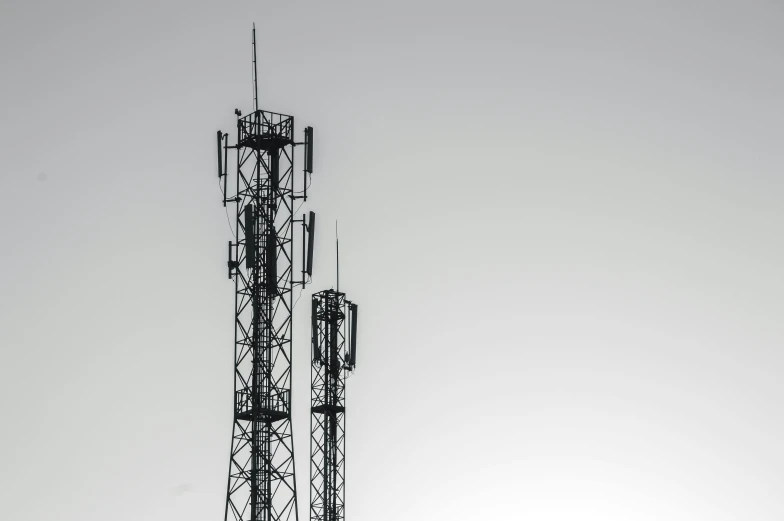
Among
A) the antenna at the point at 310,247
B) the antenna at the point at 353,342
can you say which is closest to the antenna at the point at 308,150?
the antenna at the point at 310,247

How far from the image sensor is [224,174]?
214 ft

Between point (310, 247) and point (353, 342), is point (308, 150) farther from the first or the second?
point (353, 342)

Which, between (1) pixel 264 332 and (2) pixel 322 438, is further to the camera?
(2) pixel 322 438

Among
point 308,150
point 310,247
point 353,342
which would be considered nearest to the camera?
point 308,150

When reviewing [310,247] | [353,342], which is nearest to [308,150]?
[310,247]

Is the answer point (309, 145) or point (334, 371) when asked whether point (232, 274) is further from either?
point (334, 371)

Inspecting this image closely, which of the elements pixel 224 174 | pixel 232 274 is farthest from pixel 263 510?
pixel 224 174

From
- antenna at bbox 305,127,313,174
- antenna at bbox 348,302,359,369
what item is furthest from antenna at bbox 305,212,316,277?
antenna at bbox 348,302,359,369

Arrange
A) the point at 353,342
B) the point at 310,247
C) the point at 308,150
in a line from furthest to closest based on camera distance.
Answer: the point at 353,342
the point at 310,247
the point at 308,150

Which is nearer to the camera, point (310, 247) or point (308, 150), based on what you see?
point (308, 150)

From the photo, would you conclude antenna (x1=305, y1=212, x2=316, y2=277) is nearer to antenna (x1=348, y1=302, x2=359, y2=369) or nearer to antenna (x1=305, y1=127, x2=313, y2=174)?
antenna (x1=305, y1=127, x2=313, y2=174)

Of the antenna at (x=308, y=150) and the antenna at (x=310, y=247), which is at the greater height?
the antenna at (x=308, y=150)

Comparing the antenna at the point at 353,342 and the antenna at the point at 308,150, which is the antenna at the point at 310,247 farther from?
the antenna at the point at 353,342

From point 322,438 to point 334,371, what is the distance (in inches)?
228
